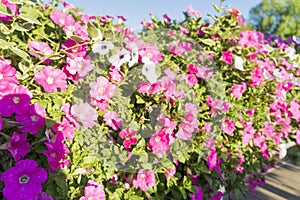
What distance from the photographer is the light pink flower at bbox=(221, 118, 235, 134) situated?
103 inches

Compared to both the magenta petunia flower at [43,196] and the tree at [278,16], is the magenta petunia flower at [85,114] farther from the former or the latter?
the tree at [278,16]

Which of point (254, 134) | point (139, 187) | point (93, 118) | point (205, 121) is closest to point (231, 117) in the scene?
point (205, 121)

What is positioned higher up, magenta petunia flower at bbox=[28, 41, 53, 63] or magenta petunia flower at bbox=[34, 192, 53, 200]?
magenta petunia flower at bbox=[28, 41, 53, 63]

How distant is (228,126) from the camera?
2637mm

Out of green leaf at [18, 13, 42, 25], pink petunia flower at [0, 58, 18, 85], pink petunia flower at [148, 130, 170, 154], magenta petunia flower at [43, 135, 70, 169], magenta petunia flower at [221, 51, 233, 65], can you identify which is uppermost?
magenta petunia flower at [221, 51, 233, 65]

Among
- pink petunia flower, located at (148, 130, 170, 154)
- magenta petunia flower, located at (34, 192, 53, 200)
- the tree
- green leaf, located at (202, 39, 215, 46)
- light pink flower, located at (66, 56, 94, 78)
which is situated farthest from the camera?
the tree

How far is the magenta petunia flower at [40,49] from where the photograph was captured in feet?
5.23

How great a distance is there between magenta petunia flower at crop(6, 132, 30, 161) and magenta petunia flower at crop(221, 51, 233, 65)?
1.79 metres

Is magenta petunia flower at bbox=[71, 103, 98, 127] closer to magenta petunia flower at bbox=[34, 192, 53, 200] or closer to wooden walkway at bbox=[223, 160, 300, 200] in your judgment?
magenta petunia flower at bbox=[34, 192, 53, 200]

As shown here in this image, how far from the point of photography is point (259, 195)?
3822 millimetres

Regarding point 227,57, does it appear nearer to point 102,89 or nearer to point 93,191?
point 102,89

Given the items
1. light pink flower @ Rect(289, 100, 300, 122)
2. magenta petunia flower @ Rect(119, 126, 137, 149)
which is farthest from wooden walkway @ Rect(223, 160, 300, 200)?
magenta petunia flower @ Rect(119, 126, 137, 149)

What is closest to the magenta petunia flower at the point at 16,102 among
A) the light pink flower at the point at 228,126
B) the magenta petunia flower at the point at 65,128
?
the magenta petunia flower at the point at 65,128

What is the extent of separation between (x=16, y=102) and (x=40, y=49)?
32cm
